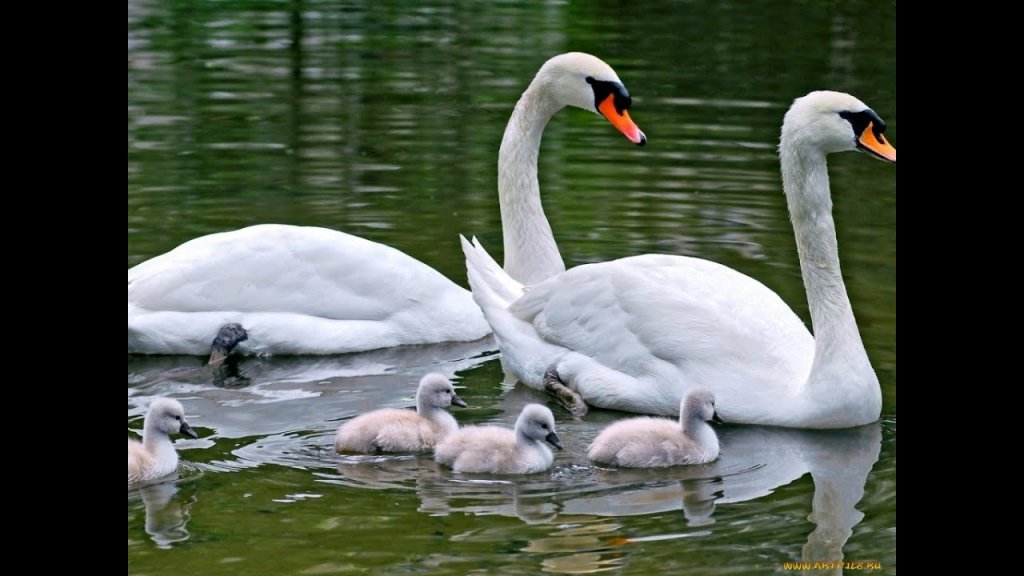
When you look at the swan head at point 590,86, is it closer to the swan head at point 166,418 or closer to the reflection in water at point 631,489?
the reflection in water at point 631,489

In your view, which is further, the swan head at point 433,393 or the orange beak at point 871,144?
the orange beak at point 871,144

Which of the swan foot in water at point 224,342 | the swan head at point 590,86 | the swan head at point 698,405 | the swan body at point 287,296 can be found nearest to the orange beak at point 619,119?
the swan head at point 590,86

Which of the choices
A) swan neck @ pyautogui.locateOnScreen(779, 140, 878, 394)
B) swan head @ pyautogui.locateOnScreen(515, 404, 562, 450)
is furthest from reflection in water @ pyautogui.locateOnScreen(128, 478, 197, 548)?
swan neck @ pyautogui.locateOnScreen(779, 140, 878, 394)

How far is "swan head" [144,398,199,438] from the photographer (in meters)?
7.67

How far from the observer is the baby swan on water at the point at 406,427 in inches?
312

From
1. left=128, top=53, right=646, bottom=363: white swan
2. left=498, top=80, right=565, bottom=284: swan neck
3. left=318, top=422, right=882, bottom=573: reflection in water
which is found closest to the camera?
left=318, top=422, right=882, bottom=573: reflection in water

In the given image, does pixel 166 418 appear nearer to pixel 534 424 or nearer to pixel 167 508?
pixel 167 508

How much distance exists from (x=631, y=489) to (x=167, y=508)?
6.45 feet

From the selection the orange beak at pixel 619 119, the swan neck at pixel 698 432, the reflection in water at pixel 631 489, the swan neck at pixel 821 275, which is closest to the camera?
the reflection in water at pixel 631 489

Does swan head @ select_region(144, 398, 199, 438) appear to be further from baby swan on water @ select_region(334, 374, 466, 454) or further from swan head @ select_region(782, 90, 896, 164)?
swan head @ select_region(782, 90, 896, 164)

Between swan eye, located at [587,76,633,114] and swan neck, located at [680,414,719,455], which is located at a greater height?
swan eye, located at [587,76,633,114]

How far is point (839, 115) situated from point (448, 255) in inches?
154

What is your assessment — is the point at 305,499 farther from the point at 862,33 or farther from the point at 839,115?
the point at 862,33

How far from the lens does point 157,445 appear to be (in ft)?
25.1
